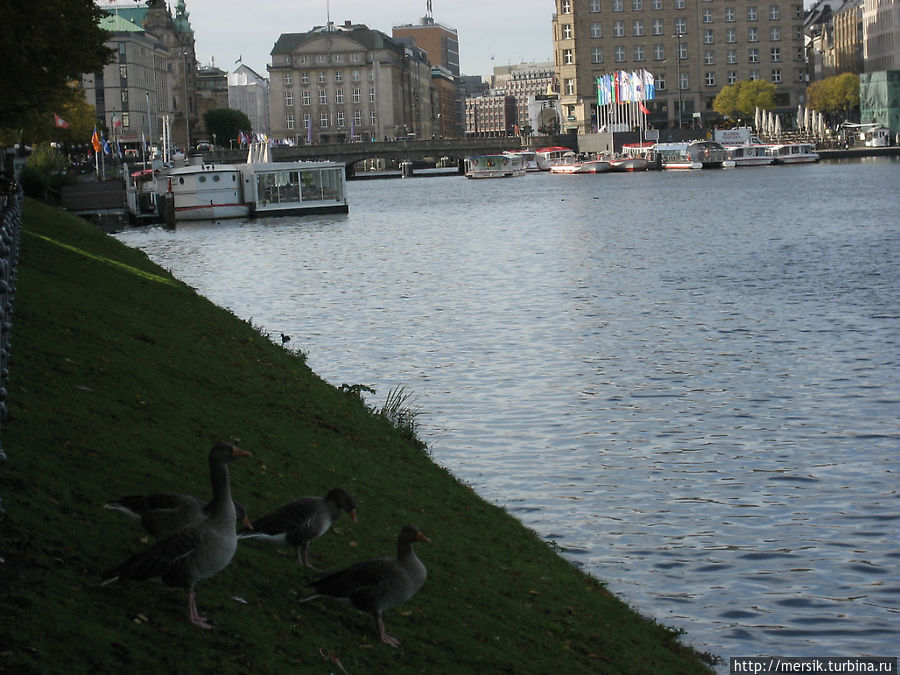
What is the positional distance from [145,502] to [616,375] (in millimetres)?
17724

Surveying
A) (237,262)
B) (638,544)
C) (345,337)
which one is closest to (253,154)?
(237,262)

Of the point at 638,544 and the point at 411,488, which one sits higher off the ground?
the point at 411,488

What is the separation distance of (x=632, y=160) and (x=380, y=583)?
548ft

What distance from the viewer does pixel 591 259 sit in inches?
2110

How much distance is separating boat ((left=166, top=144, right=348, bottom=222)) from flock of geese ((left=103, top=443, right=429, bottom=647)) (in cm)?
7383

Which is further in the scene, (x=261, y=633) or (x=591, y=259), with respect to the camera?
(x=591, y=259)

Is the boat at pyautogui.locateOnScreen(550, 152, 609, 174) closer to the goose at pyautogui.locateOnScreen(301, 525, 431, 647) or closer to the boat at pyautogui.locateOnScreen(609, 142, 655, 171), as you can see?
the boat at pyautogui.locateOnScreen(609, 142, 655, 171)

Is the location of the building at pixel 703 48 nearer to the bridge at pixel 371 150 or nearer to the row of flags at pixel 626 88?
the row of flags at pixel 626 88

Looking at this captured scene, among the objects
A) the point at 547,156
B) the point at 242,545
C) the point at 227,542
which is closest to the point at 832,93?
the point at 547,156

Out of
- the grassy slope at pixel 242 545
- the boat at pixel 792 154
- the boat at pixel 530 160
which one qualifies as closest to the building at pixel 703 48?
the boat at pixel 530 160

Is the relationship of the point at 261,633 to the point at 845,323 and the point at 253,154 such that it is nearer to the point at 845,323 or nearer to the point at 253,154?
the point at 845,323

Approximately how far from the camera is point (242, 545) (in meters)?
10.1

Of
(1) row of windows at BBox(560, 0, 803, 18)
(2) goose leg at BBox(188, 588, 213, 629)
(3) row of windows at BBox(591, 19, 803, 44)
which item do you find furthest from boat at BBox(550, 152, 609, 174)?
(2) goose leg at BBox(188, 588, 213, 629)

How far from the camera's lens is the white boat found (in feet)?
273
